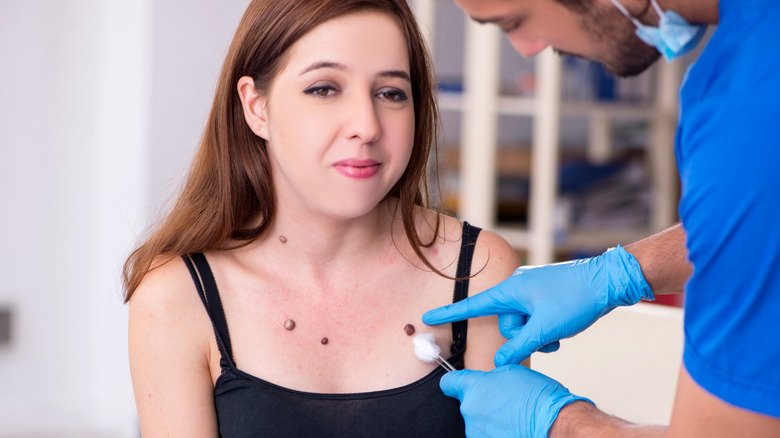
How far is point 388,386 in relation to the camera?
1348 millimetres

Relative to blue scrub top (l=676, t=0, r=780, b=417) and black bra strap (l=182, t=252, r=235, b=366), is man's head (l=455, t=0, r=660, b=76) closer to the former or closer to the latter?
blue scrub top (l=676, t=0, r=780, b=417)

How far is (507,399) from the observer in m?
1.23

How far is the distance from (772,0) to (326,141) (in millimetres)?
666

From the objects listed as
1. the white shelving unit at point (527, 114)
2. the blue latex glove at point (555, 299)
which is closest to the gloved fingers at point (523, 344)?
the blue latex glove at point (555, 299)

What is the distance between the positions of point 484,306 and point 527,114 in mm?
1857

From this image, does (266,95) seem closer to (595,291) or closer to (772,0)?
(595,291)

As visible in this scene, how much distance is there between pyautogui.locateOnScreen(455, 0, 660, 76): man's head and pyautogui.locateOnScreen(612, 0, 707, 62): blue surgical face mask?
11 mm

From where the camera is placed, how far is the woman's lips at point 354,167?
1.28m

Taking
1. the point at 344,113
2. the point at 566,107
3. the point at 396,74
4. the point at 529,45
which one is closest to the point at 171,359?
the point at 344,113

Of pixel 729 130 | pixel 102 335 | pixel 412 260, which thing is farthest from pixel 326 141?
pixel 102 335

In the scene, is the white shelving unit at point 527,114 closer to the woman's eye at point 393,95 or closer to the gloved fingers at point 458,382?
the woman's eye at point 393,95

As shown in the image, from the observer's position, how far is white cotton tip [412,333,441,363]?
1345mm

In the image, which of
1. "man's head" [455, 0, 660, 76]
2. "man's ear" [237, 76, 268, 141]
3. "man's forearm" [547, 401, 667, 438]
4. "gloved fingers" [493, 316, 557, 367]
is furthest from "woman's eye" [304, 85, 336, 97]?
"man's forearm" [547, 401, 667, 438]

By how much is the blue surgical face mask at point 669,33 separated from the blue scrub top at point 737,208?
87 mm
